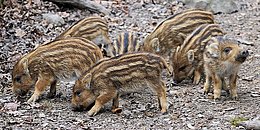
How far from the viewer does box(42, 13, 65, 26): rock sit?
1081 cm

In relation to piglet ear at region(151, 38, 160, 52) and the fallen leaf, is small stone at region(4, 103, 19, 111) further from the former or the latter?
the fallen leaf

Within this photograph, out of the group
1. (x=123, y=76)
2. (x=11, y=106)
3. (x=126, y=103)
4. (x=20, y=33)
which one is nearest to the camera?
(x=123, y=76)

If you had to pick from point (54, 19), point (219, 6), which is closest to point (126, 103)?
point (54, 19)

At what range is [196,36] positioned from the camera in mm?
8188

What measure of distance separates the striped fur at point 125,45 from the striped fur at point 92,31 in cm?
46

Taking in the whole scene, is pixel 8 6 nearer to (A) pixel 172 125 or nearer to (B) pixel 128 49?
(B) pixel 128 49

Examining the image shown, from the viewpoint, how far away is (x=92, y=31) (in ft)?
30.1

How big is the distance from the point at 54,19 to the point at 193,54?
360 centimetres

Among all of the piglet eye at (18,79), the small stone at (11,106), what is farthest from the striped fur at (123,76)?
the piglet eye at (18,79)

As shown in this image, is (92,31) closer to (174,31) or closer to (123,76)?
(174,31)

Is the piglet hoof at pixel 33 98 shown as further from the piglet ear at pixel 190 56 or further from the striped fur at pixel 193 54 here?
the piglet ear at pixel 190 56

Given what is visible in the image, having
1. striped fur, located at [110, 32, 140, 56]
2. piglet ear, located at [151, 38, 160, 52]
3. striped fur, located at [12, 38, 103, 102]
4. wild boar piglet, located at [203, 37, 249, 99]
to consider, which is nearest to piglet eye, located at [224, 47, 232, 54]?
wild boar piglet, located at [203, 37, 249, 99]

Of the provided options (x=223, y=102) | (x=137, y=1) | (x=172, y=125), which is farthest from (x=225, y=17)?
(x=172, y=125)

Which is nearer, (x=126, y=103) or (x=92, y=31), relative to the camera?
(x=126, y=103)
